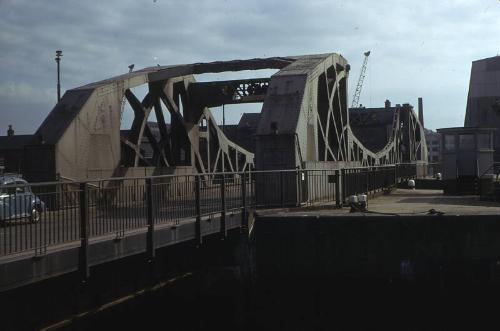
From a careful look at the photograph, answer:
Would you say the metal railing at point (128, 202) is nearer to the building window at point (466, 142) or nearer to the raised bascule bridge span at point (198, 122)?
the raised bascule bridge span at point (198, 122)

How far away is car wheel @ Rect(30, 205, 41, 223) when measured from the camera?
8117 mm

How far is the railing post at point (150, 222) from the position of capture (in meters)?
10.4

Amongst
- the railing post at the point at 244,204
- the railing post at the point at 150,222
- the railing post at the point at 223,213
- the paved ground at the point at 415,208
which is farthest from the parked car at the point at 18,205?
the paved ground at the point at 415,208

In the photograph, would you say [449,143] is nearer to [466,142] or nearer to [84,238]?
[466,142]

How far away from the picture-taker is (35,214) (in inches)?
322

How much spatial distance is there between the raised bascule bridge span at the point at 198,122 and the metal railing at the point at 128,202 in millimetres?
1625

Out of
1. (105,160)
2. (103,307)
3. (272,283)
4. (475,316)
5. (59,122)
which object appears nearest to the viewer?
(103,307)

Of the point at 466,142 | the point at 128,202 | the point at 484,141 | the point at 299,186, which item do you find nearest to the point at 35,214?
the point at 128,202

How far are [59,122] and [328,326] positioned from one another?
10695 mm

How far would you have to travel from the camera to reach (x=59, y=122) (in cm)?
1869

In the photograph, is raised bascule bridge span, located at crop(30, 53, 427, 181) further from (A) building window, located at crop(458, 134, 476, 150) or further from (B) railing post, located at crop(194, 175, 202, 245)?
(B) railing post, located at crop(194, 175, 202, 245)

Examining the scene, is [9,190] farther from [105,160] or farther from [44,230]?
[105,160]

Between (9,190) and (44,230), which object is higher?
(9,190)

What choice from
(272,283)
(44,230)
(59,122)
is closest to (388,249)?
(272,283)
